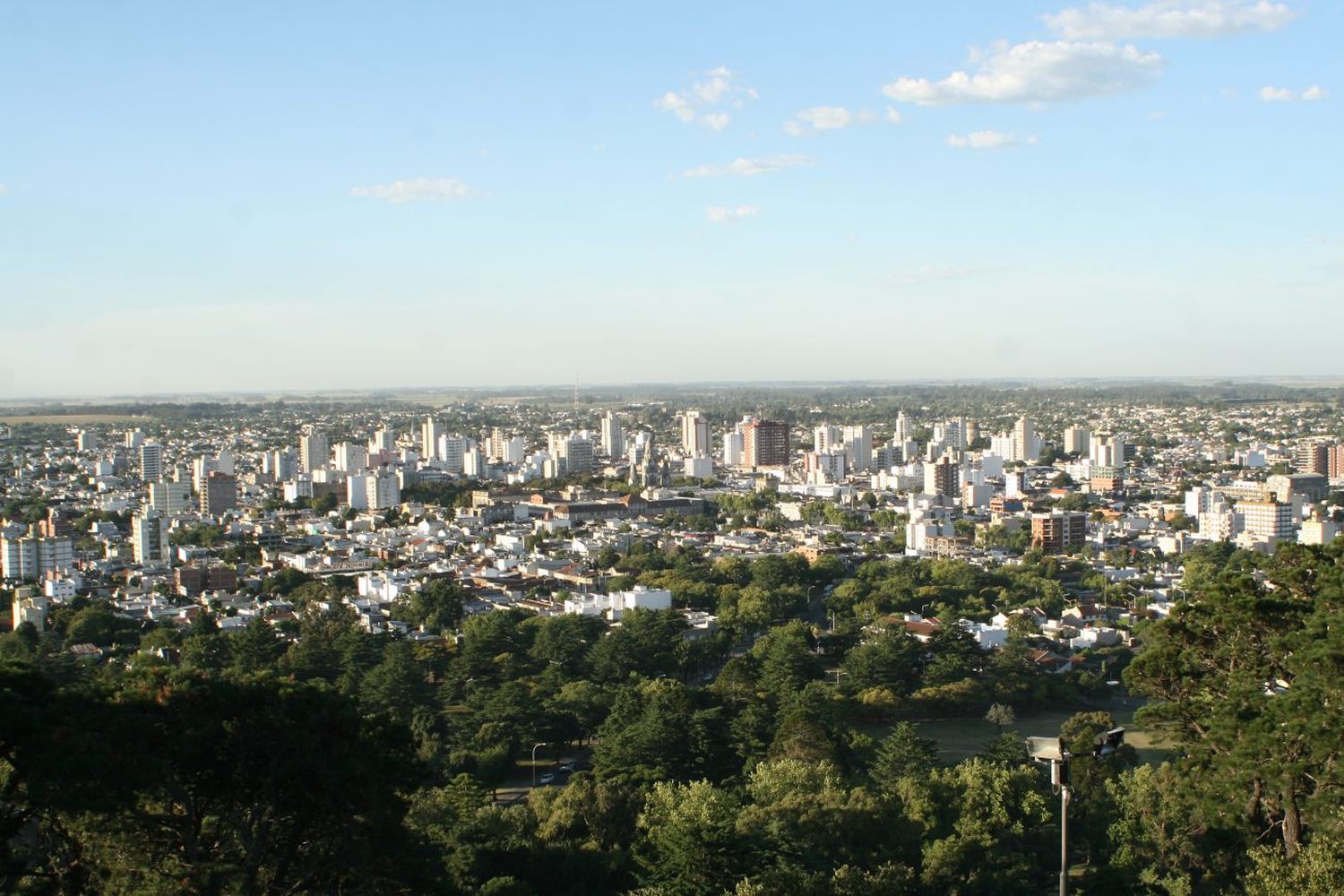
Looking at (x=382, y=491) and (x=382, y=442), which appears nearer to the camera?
(x=382, y=491)

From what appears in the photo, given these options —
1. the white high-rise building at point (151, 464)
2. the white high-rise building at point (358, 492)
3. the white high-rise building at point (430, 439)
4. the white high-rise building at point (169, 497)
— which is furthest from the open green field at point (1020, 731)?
the white high-rise building at point (430, 439)

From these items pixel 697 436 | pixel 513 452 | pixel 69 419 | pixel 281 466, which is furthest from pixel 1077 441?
pixel 69 419

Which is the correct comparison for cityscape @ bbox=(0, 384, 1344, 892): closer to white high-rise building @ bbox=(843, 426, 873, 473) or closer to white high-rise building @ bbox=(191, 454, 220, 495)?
white high-rise building @ bbox=(843, 426, 873, 473)

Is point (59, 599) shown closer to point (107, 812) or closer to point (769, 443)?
point (107, 812)

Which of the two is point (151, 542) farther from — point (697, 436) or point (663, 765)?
point (697, 436)

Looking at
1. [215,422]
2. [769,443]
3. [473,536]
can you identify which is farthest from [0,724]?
[215,422]

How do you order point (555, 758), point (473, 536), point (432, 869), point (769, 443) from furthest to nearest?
point (769, 443) < point (473, 536) < point (555, 758) < point (432, 869)
